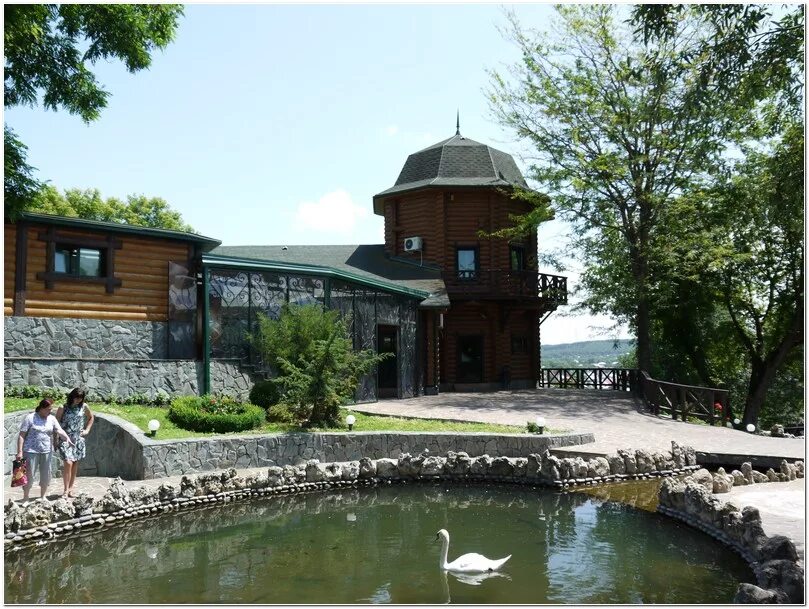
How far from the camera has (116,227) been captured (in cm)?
1568

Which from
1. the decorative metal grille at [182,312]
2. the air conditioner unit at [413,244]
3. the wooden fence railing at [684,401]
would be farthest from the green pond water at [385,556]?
the air conditioner unit at [413,244]

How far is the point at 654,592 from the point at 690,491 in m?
3.41

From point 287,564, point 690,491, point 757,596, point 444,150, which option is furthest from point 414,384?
point 757,596

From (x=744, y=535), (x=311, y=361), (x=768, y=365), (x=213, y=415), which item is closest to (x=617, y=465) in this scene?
(x=744, y=535)

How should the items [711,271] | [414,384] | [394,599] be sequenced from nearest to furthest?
1. [394,599]
2. [414,384]
3. [711,271]

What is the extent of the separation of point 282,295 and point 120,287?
3.90 meters

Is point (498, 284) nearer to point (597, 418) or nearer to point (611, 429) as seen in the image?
point (597, 418)

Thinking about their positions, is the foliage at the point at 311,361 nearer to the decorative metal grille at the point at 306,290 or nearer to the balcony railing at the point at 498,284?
the decorative metal grille at the point at 306,290

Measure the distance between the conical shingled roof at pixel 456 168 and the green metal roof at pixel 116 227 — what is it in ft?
36.4

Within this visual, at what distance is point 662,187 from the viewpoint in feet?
77.5

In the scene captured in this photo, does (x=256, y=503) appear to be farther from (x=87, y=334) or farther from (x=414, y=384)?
(x=414, y=384)

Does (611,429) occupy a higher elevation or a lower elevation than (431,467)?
higher

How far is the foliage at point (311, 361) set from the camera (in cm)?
1432

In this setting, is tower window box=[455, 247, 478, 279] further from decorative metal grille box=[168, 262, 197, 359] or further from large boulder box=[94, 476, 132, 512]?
large boulder box=[94, 476, 132, 512]
